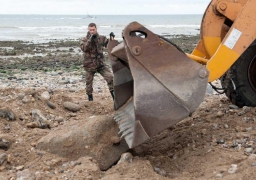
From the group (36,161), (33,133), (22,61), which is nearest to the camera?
(36,161)

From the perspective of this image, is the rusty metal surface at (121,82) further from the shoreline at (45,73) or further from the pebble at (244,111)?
the shoreline at (45,73)

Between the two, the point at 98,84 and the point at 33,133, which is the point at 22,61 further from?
the point at 33,133

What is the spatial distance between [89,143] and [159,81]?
135 centimetres

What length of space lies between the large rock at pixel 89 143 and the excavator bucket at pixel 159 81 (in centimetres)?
56

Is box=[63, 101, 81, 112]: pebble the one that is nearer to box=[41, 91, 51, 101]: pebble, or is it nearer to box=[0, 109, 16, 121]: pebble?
box=[41, 91, 51, 101]: pebble

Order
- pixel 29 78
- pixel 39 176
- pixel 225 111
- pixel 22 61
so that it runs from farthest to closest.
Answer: pixel 22 61
pixel 29 78
pixel 225 111
pixel 39 176

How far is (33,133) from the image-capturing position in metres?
5.95

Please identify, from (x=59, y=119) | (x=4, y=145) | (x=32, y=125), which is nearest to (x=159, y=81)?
(x=4, y=145)

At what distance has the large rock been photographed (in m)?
5.19

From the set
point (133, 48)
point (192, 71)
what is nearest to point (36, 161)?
point (133, 48)

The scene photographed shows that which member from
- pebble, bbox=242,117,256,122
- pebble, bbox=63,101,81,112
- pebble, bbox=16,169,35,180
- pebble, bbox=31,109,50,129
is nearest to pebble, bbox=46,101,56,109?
pebble, bbox=63,101,81,112

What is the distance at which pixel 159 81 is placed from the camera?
4617mm

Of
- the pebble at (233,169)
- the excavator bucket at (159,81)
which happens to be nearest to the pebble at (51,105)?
the excavator bucket at (159,81)

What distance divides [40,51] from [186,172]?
2108 cm
